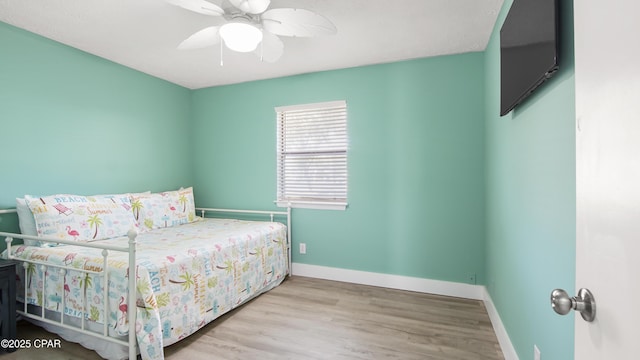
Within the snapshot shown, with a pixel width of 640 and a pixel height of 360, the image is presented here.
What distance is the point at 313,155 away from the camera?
327 centimetres

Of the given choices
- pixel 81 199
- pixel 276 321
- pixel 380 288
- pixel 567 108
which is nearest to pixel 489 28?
pixel 567 108

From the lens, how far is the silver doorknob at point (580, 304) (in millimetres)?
565

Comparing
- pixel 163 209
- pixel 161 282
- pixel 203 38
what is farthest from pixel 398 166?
pixel 163 209

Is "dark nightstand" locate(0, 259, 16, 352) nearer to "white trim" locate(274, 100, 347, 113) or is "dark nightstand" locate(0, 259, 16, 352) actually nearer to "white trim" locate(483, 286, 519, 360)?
"white trim" locate(274, 100, 347, 113)

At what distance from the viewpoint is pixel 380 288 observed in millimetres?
2943

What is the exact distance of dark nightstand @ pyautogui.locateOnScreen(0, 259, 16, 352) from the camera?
182 centimetres

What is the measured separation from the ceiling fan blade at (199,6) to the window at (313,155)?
167 cm

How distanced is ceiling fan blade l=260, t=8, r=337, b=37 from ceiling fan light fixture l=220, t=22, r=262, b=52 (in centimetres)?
11

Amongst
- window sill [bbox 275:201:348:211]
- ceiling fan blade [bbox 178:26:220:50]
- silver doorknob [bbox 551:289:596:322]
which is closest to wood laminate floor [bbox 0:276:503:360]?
window sill [bbox 275:201:348:211]

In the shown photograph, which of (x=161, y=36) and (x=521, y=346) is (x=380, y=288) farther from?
(x=161, y=36)

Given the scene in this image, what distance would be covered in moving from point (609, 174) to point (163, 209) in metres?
3.38

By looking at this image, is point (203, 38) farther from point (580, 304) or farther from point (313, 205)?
point (580, 304)

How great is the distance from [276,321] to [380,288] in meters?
1.17

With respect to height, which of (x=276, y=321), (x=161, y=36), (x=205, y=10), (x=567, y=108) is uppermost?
(x=161, y=36)
